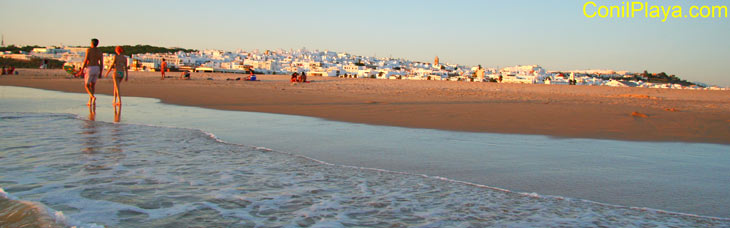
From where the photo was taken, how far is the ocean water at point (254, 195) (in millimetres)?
2592

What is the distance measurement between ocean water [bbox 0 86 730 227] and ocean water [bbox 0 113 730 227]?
1cm

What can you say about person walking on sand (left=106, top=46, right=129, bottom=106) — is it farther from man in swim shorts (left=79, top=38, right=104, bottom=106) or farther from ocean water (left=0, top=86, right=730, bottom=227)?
ocean water (left=0, top=86, right=730, bottom=227)

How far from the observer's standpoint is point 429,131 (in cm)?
667

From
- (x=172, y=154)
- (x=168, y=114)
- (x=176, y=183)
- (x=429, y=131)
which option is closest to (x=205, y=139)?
(x=172, y=154)

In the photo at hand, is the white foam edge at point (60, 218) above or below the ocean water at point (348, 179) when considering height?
below

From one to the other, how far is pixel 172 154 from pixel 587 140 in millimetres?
4688

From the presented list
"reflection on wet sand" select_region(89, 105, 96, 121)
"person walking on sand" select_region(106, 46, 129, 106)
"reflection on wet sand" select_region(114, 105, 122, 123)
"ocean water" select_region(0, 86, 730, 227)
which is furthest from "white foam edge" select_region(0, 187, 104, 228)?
"person walking on sand" select_region(106, 46, 129, 106)

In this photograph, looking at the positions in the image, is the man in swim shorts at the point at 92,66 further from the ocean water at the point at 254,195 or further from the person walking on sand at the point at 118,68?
the ocean water at the point at 254,195

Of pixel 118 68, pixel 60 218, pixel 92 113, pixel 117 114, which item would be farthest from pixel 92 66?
pixel 60 218

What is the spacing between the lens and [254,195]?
3049 mm

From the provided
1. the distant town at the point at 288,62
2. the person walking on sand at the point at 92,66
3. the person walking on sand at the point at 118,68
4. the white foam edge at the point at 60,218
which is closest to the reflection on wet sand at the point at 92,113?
the person walking on sand at the point at 92,66

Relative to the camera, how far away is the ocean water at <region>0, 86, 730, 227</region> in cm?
267

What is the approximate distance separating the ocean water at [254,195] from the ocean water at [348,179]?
11 mm

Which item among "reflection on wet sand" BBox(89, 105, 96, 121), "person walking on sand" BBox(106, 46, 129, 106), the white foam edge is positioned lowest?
the white foam edge
